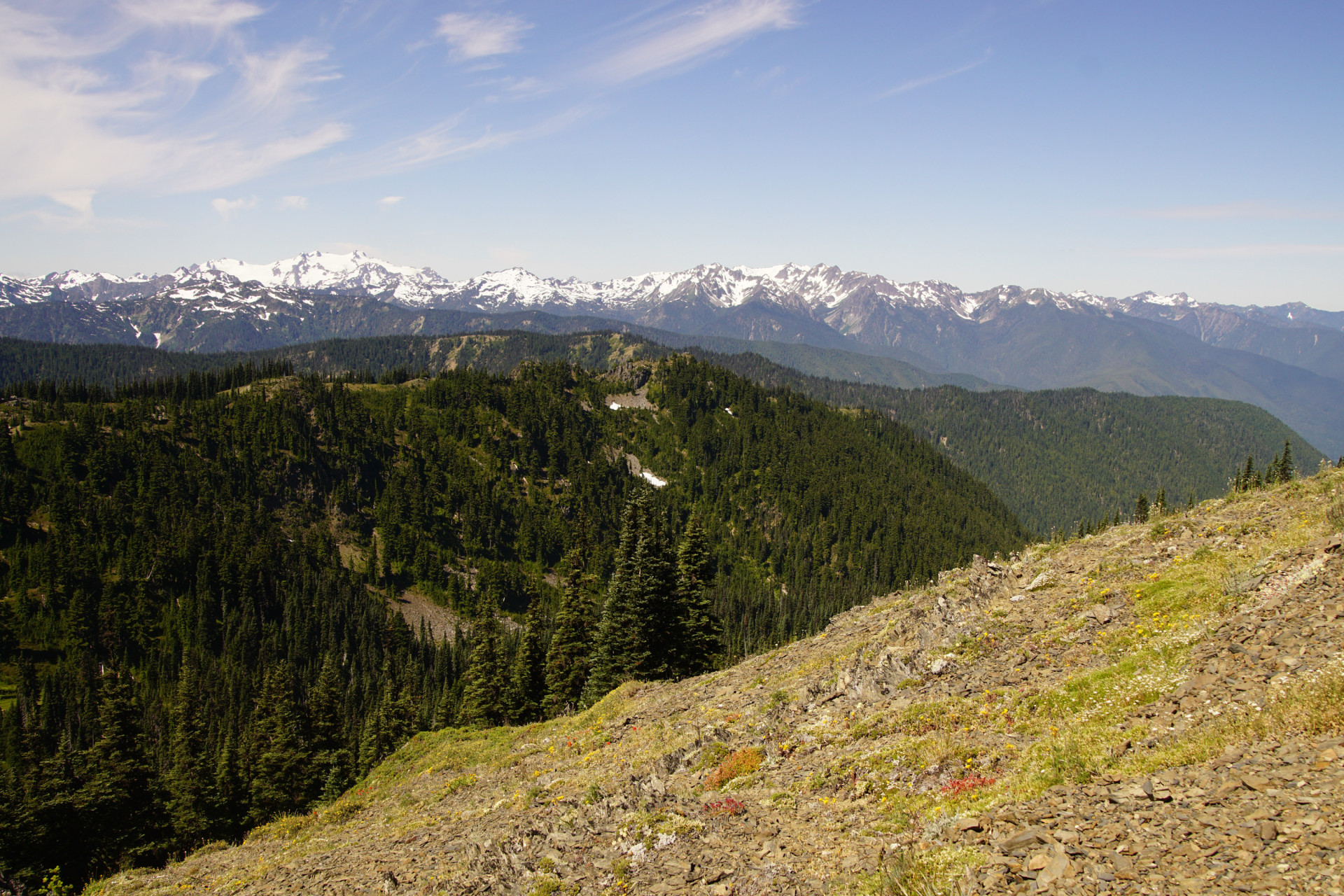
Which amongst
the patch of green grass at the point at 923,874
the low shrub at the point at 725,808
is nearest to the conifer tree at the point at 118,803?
the low shrub at the point at 725,808

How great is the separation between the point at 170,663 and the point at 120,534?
39.3 metres

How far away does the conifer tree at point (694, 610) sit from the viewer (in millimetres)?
53062

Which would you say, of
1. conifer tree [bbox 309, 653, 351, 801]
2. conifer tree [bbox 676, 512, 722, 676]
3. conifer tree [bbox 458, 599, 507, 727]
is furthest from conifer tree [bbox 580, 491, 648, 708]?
conifer tree [bbox 309, 653, 351, 801]

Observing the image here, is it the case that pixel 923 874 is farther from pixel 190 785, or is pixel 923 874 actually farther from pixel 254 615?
pixel 254 615

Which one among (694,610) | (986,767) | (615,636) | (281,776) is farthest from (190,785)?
(986,767)

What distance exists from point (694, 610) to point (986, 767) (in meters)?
39.6

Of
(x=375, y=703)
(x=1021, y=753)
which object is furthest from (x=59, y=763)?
(x=1021, y=753)

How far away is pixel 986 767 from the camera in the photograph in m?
14.9

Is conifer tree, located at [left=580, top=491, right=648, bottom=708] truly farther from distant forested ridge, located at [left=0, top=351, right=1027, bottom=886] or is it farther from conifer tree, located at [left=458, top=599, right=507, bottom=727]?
conifer tree, located at [left=458, top=599, right=507, bottom=727]

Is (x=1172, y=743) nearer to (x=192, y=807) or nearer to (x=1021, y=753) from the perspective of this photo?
(x=1021, y=753)

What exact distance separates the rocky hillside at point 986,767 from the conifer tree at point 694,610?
67.0 ft

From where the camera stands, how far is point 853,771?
1691 centimetres

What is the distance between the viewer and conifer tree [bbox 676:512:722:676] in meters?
53.1

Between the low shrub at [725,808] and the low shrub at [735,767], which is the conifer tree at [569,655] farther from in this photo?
the low shrub at [725,808]
